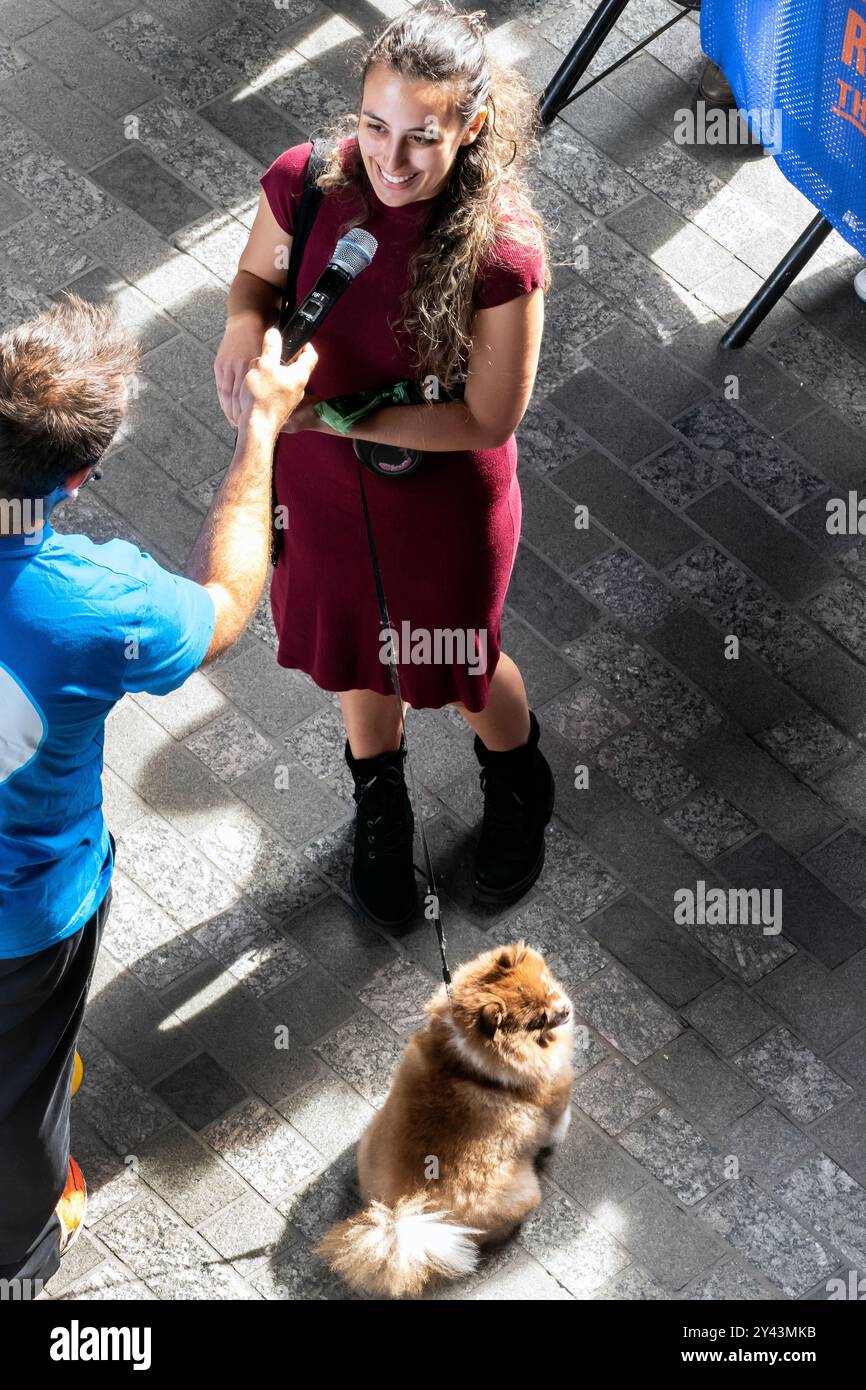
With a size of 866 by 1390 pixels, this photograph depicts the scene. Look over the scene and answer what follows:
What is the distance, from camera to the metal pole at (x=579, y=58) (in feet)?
15.5

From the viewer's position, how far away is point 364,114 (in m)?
2.57

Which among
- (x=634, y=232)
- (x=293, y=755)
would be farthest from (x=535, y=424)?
(x=293, y=755)

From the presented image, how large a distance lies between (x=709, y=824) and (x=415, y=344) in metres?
1.67

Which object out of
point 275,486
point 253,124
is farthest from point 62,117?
point 275,486

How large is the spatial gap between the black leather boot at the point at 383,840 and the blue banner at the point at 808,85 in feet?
5.90

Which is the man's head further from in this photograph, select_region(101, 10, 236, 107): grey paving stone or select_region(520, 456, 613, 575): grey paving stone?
select_region(101, 10, 236, 107): grey paving stone

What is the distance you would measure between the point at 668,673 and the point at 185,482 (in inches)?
57.6

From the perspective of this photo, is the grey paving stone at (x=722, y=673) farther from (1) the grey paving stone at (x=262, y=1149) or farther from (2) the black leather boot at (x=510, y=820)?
(1) the grey paving stone at (x=262, y=1149)

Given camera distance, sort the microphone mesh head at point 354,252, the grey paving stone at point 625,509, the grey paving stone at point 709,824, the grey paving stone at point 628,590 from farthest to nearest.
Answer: the grey paving stone at point 625,509 < the grey paving stone at point 628,590 < the grey paving stone at point 709,824 < the microphone mesh head at point 354,252

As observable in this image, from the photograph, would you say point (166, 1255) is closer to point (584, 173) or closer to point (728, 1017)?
point (728, 1017)

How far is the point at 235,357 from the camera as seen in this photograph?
277 centimetres

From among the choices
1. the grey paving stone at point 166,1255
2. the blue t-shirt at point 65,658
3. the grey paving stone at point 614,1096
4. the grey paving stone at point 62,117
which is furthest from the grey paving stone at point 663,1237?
the grey paving stone at point 62,117

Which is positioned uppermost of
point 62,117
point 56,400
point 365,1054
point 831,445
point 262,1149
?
point 56,400

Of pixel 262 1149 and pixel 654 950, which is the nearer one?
pixel 262 1149
